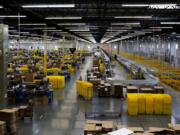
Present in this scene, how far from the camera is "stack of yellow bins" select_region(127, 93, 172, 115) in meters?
10.7

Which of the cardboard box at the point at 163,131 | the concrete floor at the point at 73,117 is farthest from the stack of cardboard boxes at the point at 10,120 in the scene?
the cardboard box at the point at 163,131

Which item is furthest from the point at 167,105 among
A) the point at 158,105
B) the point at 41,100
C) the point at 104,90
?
the point at 41,100

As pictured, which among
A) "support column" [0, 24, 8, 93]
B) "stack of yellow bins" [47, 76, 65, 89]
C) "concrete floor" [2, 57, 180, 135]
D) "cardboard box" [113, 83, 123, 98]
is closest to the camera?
"concrete floor" [2, 57, 180, 135]

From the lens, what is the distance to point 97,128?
7.13m

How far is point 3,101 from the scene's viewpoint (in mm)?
10102

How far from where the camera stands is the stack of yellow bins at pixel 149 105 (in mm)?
10680

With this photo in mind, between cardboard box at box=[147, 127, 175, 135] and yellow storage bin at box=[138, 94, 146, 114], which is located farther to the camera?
yellow storage bin at box=[138, 94, 146, 114]

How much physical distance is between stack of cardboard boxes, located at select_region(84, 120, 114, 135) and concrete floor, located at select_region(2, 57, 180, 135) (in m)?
1.21

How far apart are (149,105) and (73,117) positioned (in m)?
A: 3.51

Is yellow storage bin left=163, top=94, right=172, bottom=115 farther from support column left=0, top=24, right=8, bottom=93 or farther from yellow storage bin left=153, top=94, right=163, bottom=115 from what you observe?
support column left=0, top=24, right=8, bottom=93

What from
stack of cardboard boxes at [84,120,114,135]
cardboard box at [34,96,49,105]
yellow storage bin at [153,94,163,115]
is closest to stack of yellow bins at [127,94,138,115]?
yellow storage bin at [153,94,163,115]

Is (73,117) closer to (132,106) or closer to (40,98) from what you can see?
(132,106)

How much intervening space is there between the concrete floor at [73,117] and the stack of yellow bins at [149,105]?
12.3 inches

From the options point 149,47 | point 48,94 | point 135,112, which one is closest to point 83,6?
point 48,94
